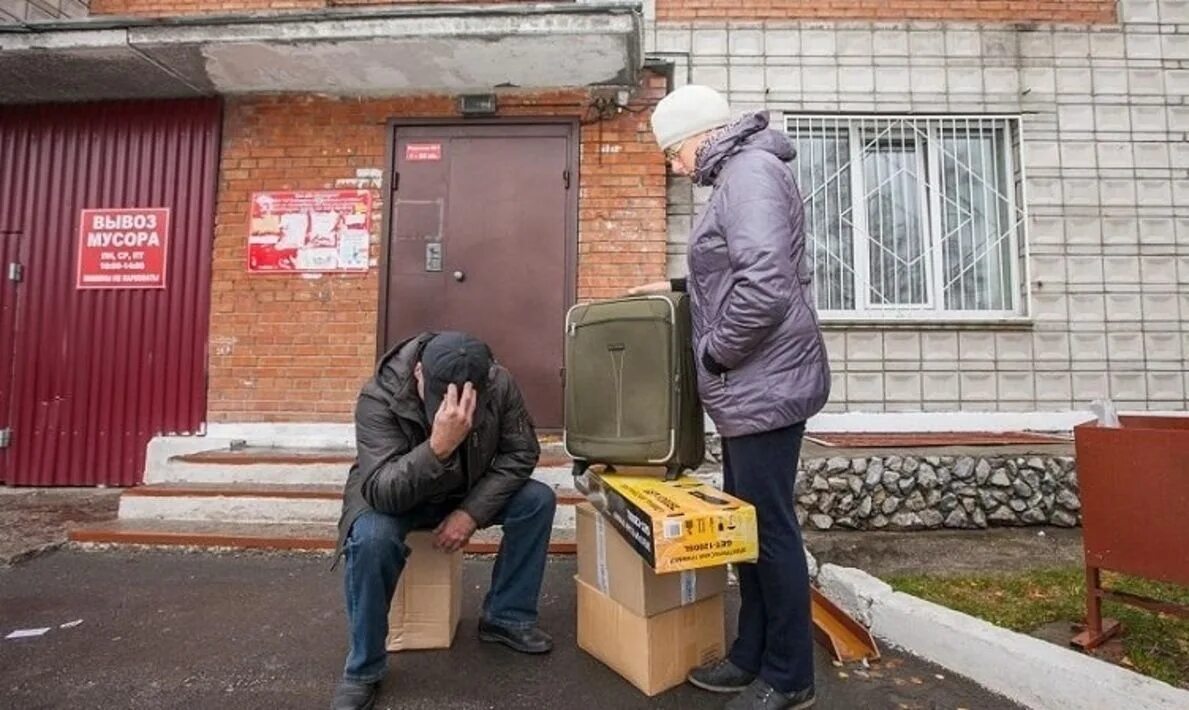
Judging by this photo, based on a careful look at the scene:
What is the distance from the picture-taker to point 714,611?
2.40 m

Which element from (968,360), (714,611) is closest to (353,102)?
(714,611)

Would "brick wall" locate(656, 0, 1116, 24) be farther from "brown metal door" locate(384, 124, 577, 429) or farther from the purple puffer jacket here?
the purple puffer jacket

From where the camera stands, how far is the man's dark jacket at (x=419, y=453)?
2164 mm

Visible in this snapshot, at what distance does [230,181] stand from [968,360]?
19.5 ft

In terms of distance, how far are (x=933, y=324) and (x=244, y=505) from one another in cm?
499

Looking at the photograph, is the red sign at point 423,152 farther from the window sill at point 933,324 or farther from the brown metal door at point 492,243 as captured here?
the window sill at point 933,324

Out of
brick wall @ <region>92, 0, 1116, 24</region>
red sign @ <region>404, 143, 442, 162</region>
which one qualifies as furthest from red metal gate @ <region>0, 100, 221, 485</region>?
red sign @ <region>404, 143, 442, 162</region>

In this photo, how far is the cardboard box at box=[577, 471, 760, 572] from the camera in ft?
5.97

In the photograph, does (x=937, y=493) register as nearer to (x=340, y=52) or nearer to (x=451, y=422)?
(x=451, y=422)

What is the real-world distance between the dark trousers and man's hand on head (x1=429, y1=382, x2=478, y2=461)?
874mm

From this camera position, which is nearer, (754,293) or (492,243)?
(754,293)

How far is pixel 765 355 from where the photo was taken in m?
2.03

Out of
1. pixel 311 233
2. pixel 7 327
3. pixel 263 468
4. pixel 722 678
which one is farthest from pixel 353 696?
pixel 7 327

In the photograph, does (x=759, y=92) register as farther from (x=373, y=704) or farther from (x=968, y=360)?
(x=373, y=704)
